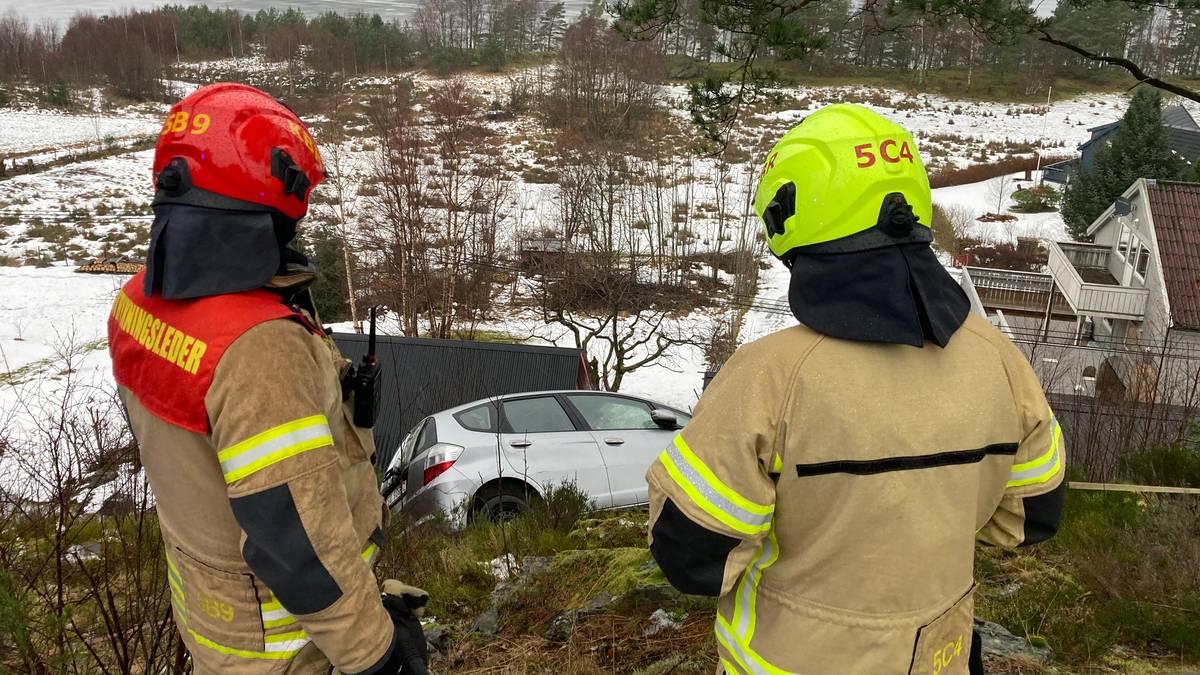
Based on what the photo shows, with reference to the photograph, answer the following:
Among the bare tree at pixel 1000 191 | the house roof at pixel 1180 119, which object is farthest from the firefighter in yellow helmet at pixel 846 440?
the house roof at pixel 1180 119

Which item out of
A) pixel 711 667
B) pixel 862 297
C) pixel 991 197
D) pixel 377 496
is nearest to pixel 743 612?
pixel 862 297

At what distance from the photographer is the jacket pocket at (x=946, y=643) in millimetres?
1562

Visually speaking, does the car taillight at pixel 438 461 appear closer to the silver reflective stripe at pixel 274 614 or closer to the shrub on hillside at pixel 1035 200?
the silver reflective stripe at pixel 274 614

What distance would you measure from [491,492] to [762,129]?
46490 millimetres

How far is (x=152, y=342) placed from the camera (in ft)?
5.47

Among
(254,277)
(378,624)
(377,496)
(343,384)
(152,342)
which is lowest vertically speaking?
(378,624)

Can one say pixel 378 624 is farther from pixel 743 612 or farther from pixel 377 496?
pixel 743 612

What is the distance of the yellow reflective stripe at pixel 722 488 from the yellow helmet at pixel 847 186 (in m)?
0.51

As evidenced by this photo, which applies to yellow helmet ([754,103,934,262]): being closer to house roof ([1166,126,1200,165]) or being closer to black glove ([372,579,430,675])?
black glove ([372,579,430,675])

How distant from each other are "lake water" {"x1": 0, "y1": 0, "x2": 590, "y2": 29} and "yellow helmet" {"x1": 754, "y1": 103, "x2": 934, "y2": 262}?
83.4 metres

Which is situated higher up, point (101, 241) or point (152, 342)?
point (152, 342)

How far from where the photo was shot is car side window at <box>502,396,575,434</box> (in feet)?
23.5

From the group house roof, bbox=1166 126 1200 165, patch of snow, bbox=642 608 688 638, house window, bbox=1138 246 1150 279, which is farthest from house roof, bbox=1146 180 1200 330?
patch of snow, bbox=642 608 688 638

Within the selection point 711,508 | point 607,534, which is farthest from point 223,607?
point 607,534
